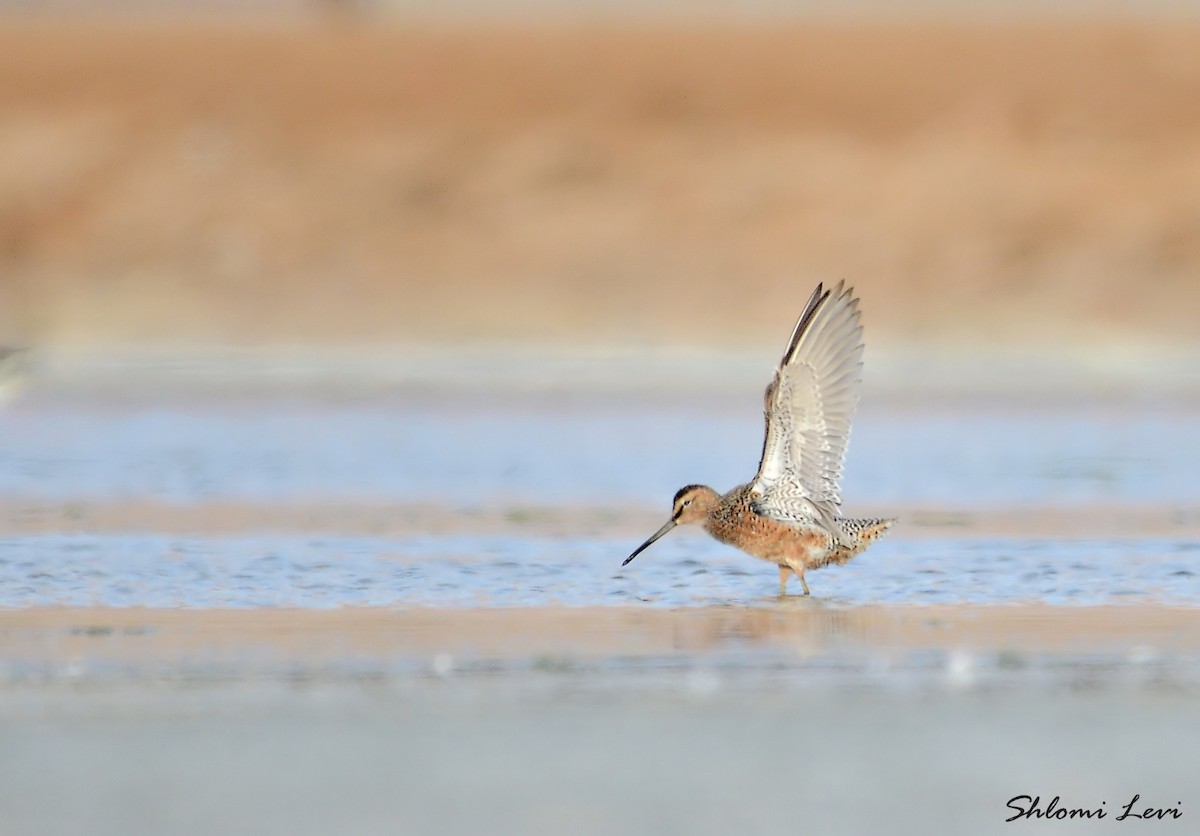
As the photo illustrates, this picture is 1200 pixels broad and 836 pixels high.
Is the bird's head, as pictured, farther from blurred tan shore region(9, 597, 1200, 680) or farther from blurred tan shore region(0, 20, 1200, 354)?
blurred tan shore region(0, 20, 1200, 354)

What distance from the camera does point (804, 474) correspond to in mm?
8414

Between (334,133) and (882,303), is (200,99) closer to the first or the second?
(334,133)

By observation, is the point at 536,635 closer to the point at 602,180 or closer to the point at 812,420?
the point at 812,420

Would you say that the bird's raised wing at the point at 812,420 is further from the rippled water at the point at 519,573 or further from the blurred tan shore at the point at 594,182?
the blurred tan shore at the point at 594,182

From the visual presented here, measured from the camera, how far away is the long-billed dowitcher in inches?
327

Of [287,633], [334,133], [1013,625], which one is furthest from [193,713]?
[334,133]

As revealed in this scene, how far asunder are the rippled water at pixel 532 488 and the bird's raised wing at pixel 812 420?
1.24 ft

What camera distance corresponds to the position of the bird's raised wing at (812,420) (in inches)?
327

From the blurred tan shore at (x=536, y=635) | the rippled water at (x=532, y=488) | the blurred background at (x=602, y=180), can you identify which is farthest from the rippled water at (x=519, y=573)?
the blurred background at (x=602, y=180)

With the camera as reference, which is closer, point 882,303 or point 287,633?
point 287,633

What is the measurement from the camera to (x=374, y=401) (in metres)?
16.4

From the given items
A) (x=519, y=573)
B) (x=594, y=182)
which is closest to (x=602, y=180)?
(x=594, y=182)

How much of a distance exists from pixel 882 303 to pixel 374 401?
19.4 ft

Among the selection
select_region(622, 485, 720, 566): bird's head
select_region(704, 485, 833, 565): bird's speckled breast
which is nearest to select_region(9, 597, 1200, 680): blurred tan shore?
select_region(704, 485, 833, 565): bird's speckled breast
